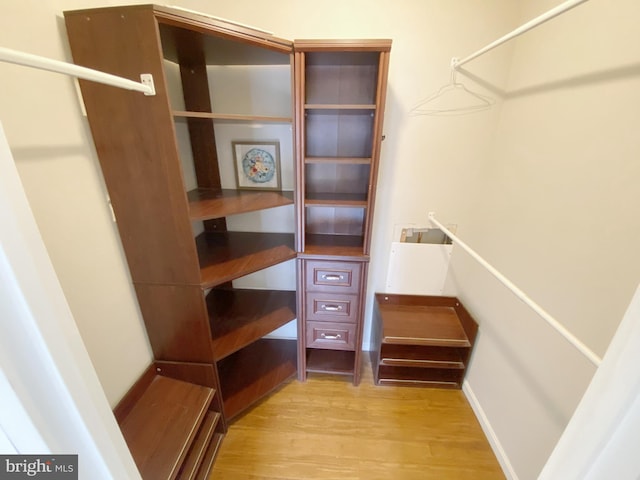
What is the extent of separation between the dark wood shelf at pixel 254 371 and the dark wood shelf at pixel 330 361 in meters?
0.13

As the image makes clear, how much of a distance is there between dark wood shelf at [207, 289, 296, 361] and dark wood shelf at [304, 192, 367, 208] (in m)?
0.76

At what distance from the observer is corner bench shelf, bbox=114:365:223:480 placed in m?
1.09

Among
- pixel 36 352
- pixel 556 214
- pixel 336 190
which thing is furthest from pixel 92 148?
pixel 556 214

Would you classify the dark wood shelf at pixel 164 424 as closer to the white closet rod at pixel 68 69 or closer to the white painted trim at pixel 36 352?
the white painted trim at pixel 36 352

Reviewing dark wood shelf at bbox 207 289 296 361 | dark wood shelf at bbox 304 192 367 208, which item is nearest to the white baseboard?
dark wood shelf at bbox 207 289 296 361

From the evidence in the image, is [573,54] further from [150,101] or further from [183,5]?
[183,5]

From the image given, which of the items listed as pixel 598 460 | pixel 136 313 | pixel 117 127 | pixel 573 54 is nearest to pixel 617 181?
pixel 573 54

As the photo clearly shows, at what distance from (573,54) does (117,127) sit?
1.82 metres

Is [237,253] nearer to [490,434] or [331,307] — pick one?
[331,307]

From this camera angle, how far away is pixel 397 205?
1.79 m

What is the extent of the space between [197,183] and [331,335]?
4.28 ft

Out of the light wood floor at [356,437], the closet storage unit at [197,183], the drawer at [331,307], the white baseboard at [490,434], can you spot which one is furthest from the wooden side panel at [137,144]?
the white baseboard at [490,434]

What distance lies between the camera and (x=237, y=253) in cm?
154

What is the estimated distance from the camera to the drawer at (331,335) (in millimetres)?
1706
